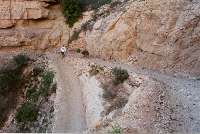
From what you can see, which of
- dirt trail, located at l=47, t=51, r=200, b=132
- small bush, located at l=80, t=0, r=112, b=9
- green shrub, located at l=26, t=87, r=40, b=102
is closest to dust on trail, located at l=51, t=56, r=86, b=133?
dirt trail, located at l=47, t=51, r=200, b=132

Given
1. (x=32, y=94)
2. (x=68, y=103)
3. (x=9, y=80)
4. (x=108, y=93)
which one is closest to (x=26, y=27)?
(x=9, y=80)

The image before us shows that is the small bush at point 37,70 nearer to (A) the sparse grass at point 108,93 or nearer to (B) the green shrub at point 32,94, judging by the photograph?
(B) the green shrub at point 32,94

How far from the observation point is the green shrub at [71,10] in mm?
31531

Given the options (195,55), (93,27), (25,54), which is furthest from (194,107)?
(25,54)

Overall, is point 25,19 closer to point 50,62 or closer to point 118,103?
point 50,62

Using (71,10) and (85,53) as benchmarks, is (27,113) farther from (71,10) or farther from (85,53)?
(71,10)

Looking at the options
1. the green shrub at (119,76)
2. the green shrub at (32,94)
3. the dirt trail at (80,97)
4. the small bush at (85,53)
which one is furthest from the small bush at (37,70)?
the green shrub at (119,76)

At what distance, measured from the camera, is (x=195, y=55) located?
23.5 metres

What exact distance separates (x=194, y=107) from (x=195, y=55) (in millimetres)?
5412

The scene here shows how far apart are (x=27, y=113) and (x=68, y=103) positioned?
3.75 metres

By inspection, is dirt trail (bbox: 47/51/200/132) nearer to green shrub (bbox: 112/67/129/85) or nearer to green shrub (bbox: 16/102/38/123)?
green shrub (bbox: 112/67/129/85)

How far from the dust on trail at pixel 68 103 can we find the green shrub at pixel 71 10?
13.1ft

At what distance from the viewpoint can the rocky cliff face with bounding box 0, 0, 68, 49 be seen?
3197 centimetres

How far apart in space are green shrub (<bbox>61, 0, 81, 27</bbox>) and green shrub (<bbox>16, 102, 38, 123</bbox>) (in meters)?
7.80
